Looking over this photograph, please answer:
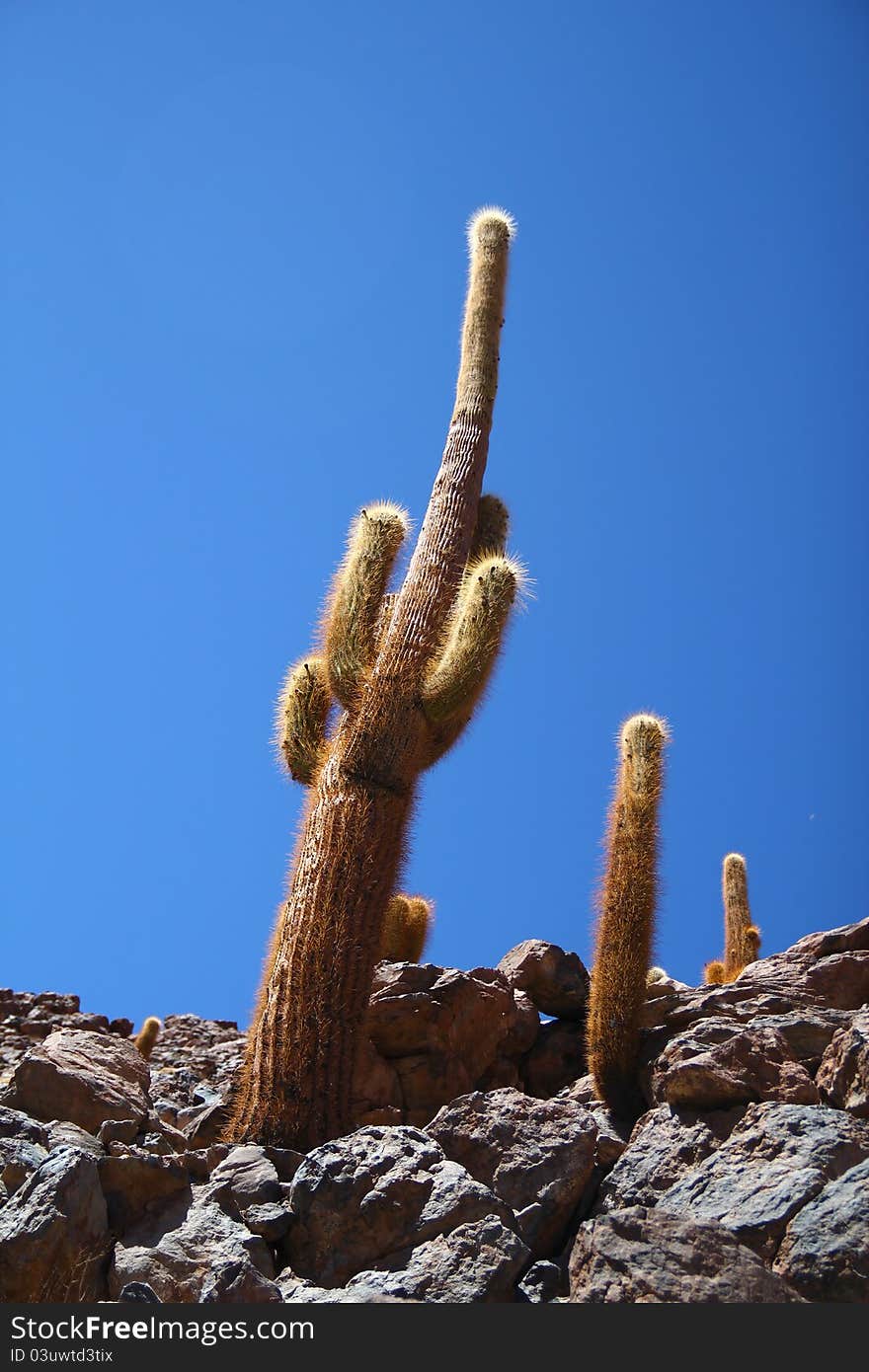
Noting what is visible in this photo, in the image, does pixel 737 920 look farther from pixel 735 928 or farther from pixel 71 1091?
pixel 71 1091

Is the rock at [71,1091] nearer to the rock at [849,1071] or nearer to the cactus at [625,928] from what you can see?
the cactus at [625,928]

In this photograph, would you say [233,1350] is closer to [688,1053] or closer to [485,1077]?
[688,1053]

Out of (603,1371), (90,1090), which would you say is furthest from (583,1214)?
(90,1090)

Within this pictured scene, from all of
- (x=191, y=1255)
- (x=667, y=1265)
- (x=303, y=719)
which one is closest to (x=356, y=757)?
(x=303, y=719)

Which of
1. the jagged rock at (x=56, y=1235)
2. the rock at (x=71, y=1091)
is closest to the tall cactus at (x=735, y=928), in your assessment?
the rock at (x=71, y=1091)

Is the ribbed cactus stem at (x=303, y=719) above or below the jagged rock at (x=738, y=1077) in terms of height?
above
